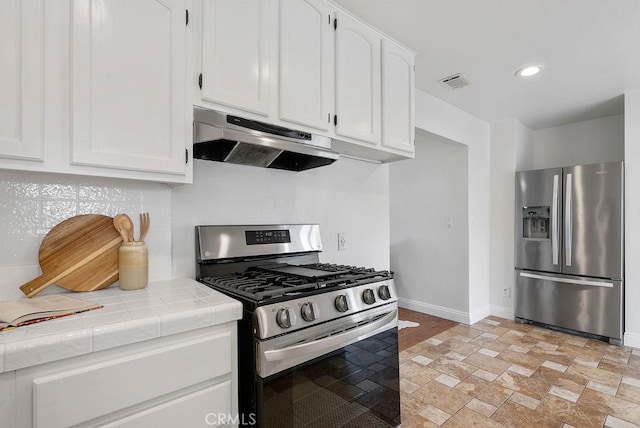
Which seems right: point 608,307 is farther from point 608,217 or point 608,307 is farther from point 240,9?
point 240,9

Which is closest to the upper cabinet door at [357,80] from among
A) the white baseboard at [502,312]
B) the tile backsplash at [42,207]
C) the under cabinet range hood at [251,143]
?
the under cabinet range hood at [251,143]

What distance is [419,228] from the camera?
13.9 feet

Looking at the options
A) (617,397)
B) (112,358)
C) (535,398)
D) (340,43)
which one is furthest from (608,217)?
(112,358)

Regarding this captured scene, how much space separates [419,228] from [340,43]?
2882mm

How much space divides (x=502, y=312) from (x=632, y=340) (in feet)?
3.79

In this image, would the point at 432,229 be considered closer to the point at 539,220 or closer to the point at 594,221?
the point at 539,220

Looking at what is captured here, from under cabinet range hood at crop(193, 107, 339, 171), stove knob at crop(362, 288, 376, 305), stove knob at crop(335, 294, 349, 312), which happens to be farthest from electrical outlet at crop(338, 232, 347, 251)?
stove knob at crop(335, 294, 349, 312)

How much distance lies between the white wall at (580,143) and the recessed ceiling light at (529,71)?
66.3 inches

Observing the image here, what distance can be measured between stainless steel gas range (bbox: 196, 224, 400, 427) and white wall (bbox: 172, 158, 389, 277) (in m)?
0.08

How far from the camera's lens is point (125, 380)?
0.96 m

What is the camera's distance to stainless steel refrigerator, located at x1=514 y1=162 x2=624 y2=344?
3.18 m

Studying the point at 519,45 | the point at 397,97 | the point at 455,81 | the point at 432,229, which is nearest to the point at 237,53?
the point at 397,97

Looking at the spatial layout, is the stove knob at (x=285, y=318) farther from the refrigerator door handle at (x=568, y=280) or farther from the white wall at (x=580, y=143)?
the white wall at (x=580, y=143)

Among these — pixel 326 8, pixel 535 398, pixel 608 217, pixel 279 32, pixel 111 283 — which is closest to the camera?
pixel 111 283
